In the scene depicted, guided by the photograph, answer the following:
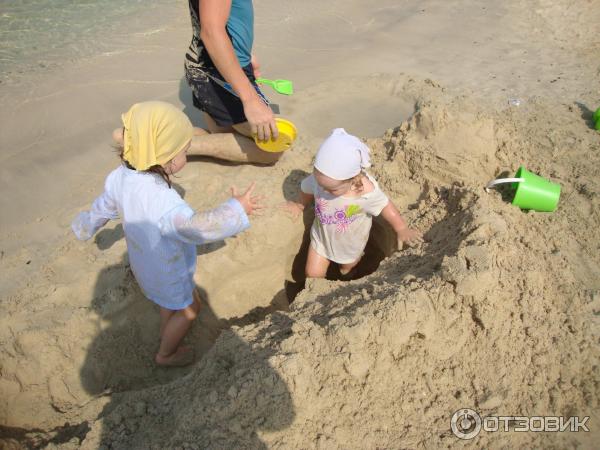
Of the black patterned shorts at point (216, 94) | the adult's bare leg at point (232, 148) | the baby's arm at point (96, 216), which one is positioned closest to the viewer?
the baby's arm at point (96, 216)

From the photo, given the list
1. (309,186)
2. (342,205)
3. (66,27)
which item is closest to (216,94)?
(309,186)

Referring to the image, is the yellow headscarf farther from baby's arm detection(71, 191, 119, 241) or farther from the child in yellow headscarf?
baby's arm detection(71, 191, 119, 241)

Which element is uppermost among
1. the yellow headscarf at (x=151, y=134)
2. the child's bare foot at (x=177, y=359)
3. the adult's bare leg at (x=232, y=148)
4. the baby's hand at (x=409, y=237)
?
the yellow headscarf at (x=151, y=134)

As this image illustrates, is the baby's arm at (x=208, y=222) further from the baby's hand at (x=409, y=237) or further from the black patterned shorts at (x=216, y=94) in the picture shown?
the black patterned shorts at (x=216, y=94)

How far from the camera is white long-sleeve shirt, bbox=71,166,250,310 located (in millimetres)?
1926

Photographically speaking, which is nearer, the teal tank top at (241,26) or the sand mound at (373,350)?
the sand mound at (373,350)

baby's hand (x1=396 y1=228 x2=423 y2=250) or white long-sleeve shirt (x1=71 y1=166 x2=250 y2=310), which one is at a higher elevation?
white long-sleeve shirt (x1=71 y1=166 x2=250 y2=310)

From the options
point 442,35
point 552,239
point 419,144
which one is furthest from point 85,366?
point 442,35

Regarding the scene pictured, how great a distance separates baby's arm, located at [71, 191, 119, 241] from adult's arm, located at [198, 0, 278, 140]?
0.91 meters

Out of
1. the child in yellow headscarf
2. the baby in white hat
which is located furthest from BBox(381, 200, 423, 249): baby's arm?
the child in yellow headscarf

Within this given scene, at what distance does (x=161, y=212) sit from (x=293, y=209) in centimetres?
108

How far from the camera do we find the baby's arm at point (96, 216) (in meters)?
Answer: 2.21

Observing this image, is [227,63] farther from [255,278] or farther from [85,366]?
[85,366]

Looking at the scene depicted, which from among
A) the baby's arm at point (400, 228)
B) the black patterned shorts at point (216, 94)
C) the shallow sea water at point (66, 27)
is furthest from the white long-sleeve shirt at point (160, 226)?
the shallow sea water at point (66, 27)
